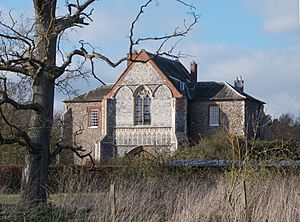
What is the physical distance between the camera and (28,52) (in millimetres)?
17516

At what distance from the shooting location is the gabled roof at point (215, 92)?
51.5 metres

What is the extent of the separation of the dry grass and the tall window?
34997mm

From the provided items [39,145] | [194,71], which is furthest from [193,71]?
[39,145]

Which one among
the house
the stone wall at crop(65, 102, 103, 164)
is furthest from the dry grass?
the stone wall at crop(65, 102, 103, 164)

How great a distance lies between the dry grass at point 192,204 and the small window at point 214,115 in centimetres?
3533

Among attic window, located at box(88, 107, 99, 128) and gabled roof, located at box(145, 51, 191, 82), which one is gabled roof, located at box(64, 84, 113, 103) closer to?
attic window, located at box(88, 107, 99, 128)

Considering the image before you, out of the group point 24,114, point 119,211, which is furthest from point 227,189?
point 24,114

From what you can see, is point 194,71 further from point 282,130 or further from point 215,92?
point 282,130

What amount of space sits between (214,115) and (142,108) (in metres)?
6.12

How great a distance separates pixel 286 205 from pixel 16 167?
1963 cm

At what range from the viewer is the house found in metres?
50.3

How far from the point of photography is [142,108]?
169ft

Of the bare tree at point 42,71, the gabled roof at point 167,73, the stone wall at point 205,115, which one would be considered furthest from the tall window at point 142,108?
the bare tree at point 42,71

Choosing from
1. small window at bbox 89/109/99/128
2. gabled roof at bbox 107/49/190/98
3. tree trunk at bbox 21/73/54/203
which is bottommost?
tree trunk at bbox 21/73/54/203
